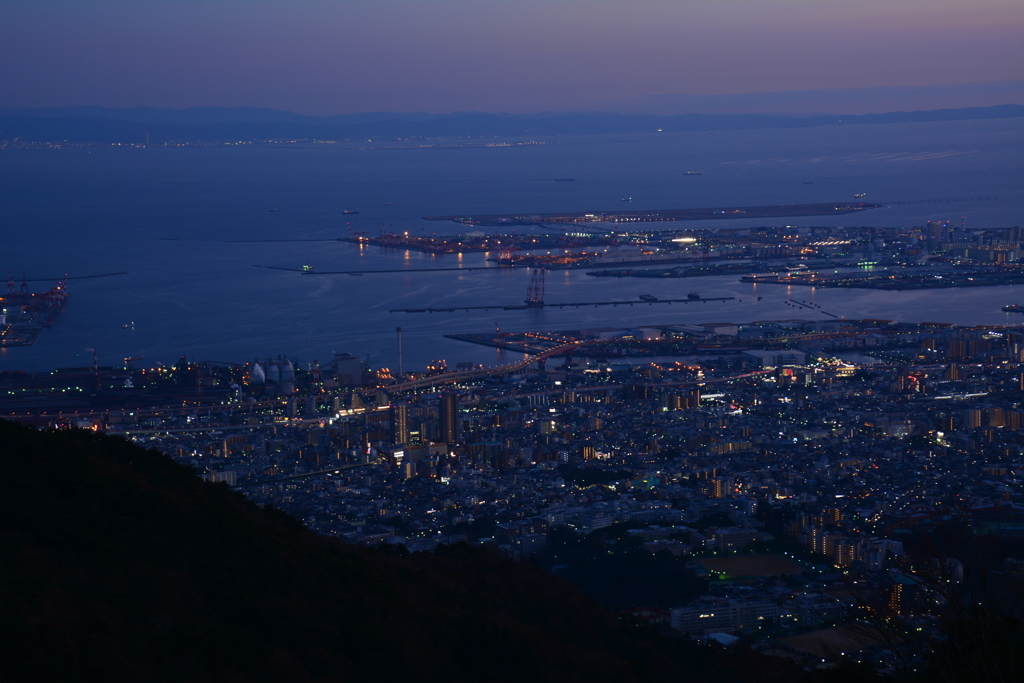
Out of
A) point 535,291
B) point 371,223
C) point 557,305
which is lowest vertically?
point 557,305

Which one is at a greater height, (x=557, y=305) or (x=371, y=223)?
(x=371, y=223)

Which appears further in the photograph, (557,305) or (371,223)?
(371,223)

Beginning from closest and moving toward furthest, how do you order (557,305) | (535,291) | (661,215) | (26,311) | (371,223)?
(26,311) < (557,305) < (535,291) < (661,215) < (371,223)

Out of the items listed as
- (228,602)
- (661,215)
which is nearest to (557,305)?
(661,215)

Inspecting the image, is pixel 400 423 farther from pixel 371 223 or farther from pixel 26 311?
pixel 371 223

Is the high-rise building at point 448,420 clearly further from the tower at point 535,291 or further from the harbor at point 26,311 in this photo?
the tower at point 535,291

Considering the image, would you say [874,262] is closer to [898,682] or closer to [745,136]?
[898,682]

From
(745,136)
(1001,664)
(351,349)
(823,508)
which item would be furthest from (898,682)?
(745,136)

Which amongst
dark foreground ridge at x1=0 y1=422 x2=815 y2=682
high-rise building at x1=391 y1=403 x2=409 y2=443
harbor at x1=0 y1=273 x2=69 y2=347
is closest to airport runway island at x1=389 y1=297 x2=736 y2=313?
harbor at x1=0 y1=273 x2=69 y2=347

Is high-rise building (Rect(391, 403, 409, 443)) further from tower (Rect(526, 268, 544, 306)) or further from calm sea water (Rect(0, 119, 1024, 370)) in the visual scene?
tower (Rect(526, 268, 544, 306))
